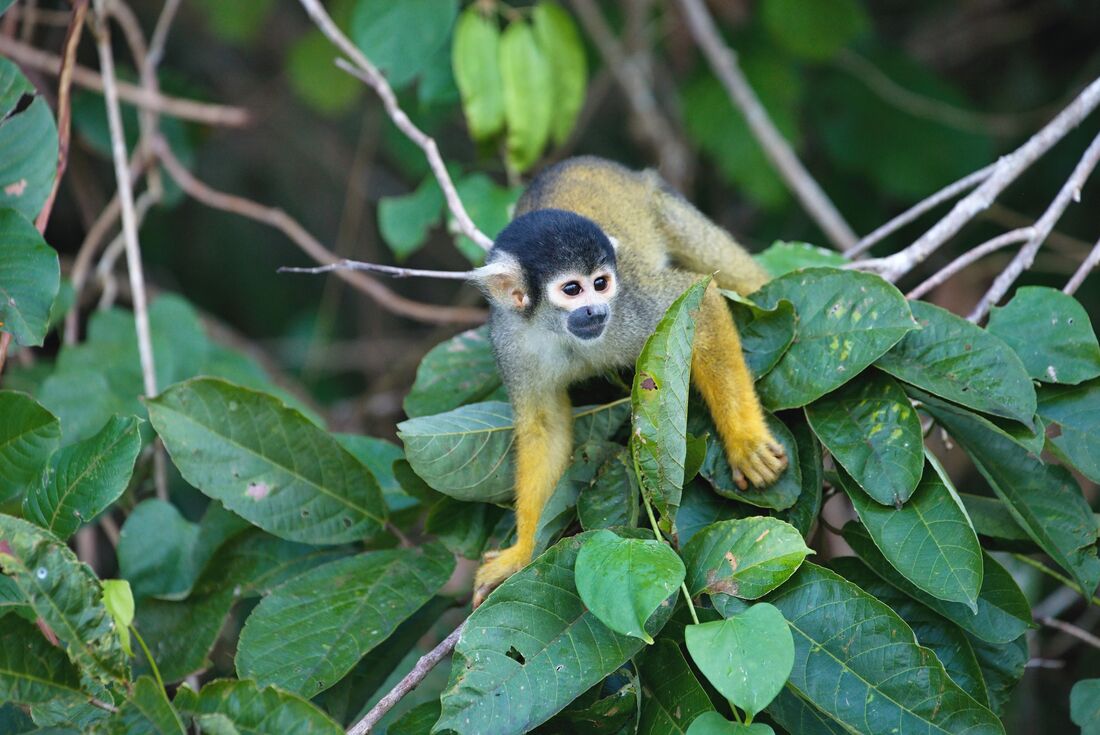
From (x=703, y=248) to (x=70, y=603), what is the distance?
7.07 feet

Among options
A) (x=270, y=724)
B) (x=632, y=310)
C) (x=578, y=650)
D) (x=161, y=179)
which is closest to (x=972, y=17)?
(x=632, y=310)

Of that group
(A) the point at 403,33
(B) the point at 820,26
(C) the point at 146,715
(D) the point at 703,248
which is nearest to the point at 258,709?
(C) the point at 146,715

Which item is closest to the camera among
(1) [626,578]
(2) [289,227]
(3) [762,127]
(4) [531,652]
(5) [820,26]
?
(1) [626,578]

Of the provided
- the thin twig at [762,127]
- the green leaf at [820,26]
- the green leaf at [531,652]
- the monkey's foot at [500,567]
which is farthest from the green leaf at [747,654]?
the green leaf at [820,26]

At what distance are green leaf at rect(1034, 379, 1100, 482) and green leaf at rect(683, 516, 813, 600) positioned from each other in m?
0.74

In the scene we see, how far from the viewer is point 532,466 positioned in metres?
2.50

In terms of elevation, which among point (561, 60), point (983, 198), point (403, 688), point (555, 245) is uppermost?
point (561, 60)

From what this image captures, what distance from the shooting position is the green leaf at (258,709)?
1.65 meters

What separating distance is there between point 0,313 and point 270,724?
116cm

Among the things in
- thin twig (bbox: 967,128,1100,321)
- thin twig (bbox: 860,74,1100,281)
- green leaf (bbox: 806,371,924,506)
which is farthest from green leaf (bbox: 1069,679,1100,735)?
thin twig (bbox: 860,74,1100,281)

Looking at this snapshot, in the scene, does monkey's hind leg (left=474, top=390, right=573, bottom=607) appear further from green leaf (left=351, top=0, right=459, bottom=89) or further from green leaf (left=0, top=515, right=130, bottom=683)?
green leaf (left=351, top=0, right=459, bottom=89)

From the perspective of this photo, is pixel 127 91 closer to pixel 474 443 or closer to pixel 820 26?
pixel 474 443

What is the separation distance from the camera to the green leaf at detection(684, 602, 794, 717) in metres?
1.47

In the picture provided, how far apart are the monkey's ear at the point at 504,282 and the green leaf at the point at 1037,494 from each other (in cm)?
108
